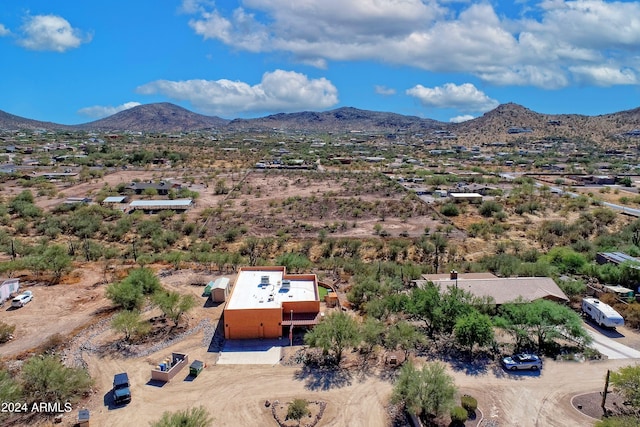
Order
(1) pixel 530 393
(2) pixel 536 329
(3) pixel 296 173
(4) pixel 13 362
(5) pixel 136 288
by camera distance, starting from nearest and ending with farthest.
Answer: (1) pixel 530 393 < (4) pixel 13 362 < (2) pixel 536 329 < (5) pixel 136 288 < (3) pixel 296 173

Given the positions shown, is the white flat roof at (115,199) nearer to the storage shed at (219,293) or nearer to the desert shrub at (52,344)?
the storage shed at (219,293)

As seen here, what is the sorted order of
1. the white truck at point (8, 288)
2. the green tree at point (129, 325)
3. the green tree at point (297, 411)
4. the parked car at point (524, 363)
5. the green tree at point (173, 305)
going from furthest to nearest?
the white truck at point (8, 288) → the green tree at point (173, 305) → the green tree at point (129, 325) → the parked car at point (524, 363) → the green tree at point (297, 411)

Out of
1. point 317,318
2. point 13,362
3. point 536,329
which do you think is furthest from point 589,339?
point 13,362

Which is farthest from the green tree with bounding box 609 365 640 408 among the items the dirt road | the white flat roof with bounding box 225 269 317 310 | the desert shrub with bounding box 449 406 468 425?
the white flat roof with bounding box 225 269 317 310

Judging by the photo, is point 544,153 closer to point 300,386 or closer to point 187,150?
point 187,150

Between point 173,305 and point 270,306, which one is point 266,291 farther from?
point 173,305

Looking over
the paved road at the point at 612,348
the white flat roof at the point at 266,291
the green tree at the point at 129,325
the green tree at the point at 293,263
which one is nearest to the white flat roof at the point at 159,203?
the green tree at the point at 293,263

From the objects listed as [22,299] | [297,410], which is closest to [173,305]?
[22,299]
